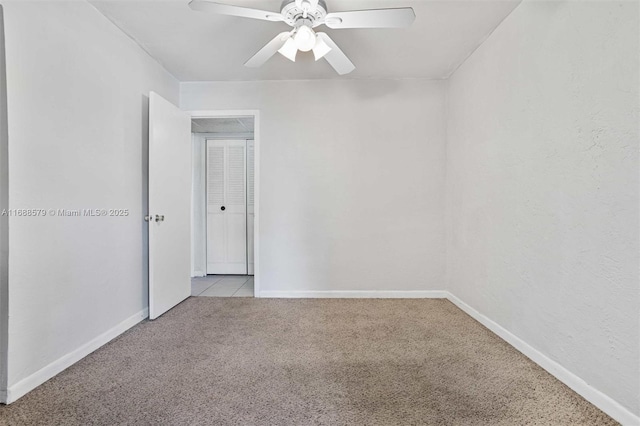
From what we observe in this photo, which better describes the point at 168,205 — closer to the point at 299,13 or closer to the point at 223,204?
the point at 223,204

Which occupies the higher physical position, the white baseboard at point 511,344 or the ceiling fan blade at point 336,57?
the ceiling fan blade at point 336,57

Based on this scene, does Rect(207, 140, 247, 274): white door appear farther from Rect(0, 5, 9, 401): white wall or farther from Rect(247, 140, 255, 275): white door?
Rect(0, 5, 9, 401): white wall

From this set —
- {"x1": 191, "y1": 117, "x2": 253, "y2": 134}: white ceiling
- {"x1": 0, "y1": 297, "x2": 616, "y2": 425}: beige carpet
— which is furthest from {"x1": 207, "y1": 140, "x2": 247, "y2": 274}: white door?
{"x1": 0, "y1": 297, "x2": 616, "y2": 425}: beige carpet

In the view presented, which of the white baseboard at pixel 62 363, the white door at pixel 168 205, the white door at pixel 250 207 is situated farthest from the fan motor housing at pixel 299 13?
the white door at pixel 250 207

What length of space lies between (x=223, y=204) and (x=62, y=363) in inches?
118

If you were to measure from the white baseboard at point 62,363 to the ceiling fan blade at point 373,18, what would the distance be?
2563mm

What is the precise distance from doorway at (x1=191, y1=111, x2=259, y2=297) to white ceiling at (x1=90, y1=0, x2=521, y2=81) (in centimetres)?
143

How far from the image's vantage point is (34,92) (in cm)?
164

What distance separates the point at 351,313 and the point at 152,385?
5.41ft

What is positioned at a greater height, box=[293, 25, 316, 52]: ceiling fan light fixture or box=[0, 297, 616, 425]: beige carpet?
box=[293, 25, 316, 52]: ceiling fan light fixture

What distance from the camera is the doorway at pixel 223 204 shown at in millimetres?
4555

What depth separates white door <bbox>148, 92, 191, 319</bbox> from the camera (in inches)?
102

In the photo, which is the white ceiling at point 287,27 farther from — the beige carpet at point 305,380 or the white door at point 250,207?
the beige carpet at point 305,380

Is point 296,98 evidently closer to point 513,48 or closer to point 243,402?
point 513,48
